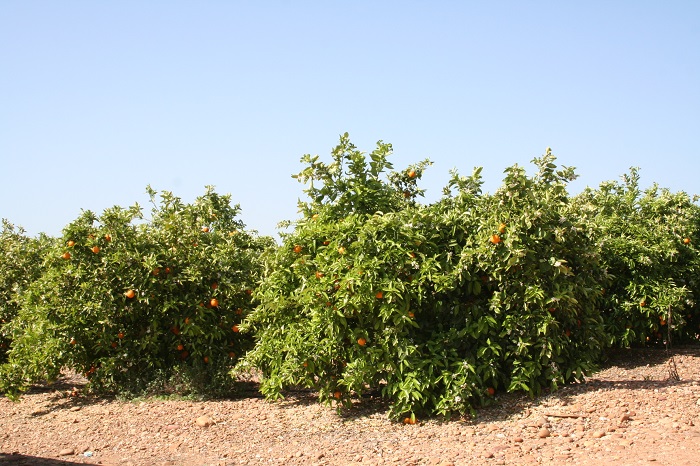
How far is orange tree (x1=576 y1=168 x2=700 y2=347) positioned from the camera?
25.7ft

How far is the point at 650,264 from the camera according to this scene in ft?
25.9

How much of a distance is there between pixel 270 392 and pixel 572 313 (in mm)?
2829

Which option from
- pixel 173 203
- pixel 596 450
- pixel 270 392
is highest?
pixel 173 203

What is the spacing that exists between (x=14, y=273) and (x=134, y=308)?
277 cm

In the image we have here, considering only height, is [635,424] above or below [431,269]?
below

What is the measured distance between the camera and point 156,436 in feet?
19.0

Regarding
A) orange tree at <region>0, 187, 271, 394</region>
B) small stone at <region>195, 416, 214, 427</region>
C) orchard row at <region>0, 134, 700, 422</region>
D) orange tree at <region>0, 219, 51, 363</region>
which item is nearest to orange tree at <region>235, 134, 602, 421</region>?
orchard row at <region>0, 134, 700, 422</region>

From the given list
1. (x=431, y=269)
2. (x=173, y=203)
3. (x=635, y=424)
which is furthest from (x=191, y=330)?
(x=635, y=424)

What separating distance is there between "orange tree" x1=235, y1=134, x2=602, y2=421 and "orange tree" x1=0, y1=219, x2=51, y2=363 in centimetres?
420

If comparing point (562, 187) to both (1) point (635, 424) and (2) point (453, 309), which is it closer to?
(2) point (453, 309)

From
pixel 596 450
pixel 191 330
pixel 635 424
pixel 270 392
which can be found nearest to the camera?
pixel 596 450

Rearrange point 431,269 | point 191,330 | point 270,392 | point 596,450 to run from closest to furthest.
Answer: point 596,450 < point 431,269 < point 270,392 < point 191,330

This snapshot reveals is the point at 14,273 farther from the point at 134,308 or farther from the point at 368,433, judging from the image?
the point at 368,433

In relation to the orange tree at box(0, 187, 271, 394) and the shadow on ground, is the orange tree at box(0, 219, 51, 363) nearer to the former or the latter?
the orange tree at box(0, 187, 271, 394)
